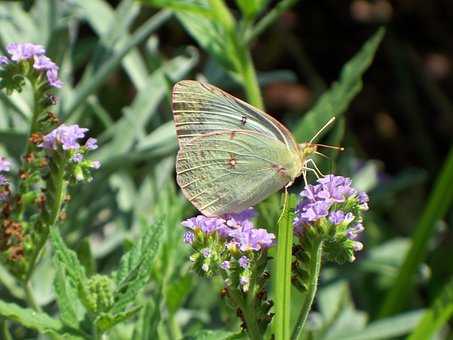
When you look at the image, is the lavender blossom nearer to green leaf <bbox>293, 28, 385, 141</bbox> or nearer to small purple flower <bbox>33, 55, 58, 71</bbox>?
small purple flower <bbox>33, 55, 58, 71</bbox>

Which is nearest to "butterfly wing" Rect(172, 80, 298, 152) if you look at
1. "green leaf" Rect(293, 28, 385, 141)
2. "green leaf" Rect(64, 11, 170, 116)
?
"green leaf" Rect(293, 28, 385, 141)

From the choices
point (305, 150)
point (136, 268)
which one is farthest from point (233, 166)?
A: point (136, 268)

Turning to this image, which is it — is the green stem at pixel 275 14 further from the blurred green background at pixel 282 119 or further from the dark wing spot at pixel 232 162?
the dark wing spot at pixel 232 162

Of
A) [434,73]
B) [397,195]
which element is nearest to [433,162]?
[397,195]

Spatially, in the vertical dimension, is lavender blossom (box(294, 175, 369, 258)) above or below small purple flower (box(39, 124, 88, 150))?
below

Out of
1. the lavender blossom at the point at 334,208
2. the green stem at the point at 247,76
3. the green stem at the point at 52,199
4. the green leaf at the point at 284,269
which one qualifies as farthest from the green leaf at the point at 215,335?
the green stem at the point at 247,76

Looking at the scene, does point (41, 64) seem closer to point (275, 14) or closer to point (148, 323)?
point (148, 323)
